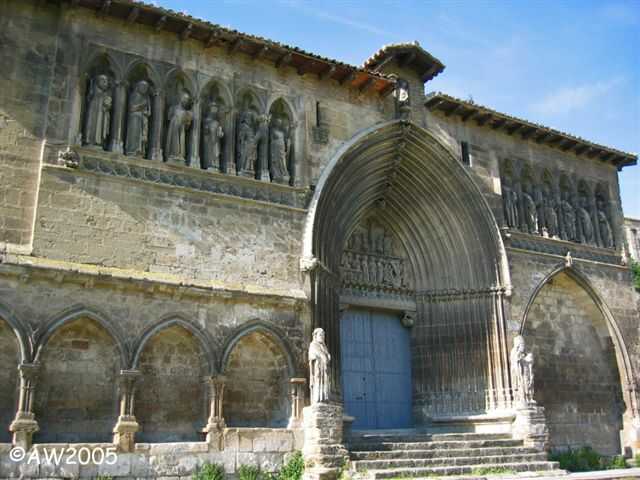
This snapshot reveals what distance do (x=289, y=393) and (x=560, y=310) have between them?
7.09m

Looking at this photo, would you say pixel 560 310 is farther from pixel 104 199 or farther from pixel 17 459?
pixel 17 459

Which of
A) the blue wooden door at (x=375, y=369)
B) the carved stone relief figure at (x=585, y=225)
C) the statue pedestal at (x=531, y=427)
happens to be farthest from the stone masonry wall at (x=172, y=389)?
the carved stone relief figure at (x=585, y=225)

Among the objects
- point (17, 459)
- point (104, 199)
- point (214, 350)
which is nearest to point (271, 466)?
point (214, 350)

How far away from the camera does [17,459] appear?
845 cm

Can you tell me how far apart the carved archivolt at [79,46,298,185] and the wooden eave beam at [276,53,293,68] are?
2.08 ft

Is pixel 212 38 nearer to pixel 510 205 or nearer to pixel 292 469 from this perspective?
pixel 292 469

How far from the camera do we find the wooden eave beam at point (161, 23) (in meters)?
10.7

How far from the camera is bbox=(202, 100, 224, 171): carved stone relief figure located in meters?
11.0

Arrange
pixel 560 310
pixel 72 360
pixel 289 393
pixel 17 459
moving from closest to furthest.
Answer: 1. pixel 17 459
2. pixel 72 360
3. pixel 289 393
4. pixel 560 310

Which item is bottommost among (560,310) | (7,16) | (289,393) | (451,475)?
(451,475)

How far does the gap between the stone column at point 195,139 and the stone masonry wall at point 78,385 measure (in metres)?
3.02

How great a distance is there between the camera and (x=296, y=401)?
34.7ft

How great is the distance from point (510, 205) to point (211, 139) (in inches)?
265

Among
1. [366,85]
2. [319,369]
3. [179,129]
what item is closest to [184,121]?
[179,129]
